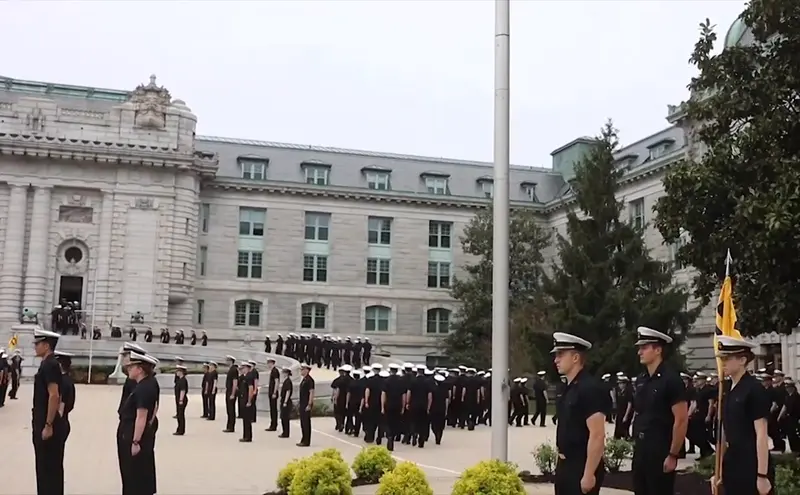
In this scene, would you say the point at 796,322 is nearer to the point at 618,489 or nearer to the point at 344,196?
the point at 618,489

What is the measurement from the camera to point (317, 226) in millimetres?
57750

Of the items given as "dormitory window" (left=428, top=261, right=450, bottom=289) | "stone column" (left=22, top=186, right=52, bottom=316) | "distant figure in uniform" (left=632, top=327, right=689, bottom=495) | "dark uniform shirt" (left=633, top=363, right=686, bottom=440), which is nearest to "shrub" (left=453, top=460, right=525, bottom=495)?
"distant figure in uniform" (left=632, top=327, right=689, bottom=495)

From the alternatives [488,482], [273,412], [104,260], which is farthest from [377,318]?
[488,482]

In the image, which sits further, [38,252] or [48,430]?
[38,252]

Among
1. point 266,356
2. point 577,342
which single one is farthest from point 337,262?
point 577,342

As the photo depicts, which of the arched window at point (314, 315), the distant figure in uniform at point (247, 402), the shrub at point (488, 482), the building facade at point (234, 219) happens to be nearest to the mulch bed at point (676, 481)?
the shrub at point (488, 482)

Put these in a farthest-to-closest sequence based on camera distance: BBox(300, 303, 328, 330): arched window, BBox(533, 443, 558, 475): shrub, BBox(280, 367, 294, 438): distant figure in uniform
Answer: BBox(300, 303, 328, 330): arched window < BBox(280, 367, 294, 438): distant figure in uniform < BBox(533, 443, 558, 475): shrub

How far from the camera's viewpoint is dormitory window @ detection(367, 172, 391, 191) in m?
59.7

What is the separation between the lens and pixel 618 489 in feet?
39.8

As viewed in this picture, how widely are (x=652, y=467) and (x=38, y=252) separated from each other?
159 feet

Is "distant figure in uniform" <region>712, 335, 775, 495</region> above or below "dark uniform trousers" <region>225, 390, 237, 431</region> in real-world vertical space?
above

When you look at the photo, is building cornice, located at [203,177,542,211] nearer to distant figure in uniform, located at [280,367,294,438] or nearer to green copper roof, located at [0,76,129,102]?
green copper roof, located at [0,76,129,102]

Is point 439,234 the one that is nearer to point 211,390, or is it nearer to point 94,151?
point 94,151

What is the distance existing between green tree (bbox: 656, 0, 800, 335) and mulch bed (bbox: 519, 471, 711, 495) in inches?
98.8
